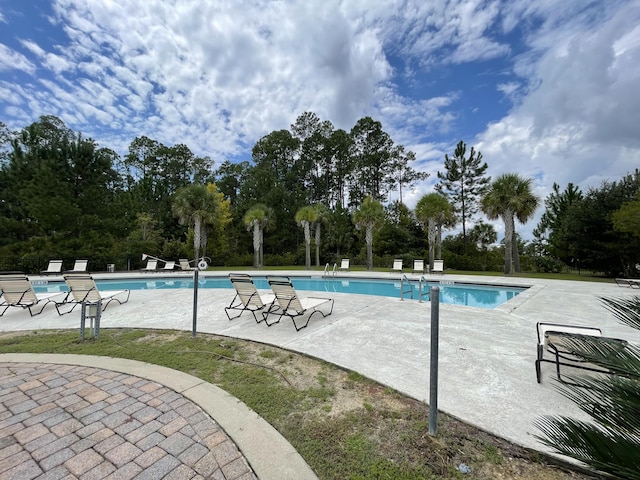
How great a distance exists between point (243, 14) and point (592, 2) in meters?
10.7

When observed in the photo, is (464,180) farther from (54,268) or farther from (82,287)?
(54,268)

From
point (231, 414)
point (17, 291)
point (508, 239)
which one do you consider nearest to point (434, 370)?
point (231, 414)

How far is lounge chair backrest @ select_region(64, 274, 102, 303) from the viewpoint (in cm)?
662

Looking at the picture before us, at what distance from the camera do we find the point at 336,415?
2625mm

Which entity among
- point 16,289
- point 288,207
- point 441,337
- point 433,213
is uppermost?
point 288,207

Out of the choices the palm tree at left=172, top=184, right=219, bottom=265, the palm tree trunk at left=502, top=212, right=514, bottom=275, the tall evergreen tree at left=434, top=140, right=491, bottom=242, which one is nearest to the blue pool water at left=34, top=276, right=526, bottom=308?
the palm tree trunk at left=502, top=212, right=514, bottom=275

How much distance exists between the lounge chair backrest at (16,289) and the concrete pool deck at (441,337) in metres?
0.39

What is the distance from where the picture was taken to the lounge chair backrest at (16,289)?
6582 millimetres

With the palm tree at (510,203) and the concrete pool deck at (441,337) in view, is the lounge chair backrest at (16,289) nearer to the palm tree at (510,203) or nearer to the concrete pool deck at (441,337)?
the concrete pool deck at (441,337)

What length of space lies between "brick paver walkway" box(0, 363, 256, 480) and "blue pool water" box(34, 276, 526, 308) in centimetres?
822

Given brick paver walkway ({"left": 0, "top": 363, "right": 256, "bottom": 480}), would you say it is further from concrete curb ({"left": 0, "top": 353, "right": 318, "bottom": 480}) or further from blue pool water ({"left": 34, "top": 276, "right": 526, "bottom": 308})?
blue pool water ({"left": 34, "top": 276, "right": 526, "bottom": 308})

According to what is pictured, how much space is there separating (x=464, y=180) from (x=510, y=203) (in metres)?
13.0

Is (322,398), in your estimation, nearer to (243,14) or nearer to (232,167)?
(243,14)

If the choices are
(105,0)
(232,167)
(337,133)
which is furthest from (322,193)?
(105,0)
